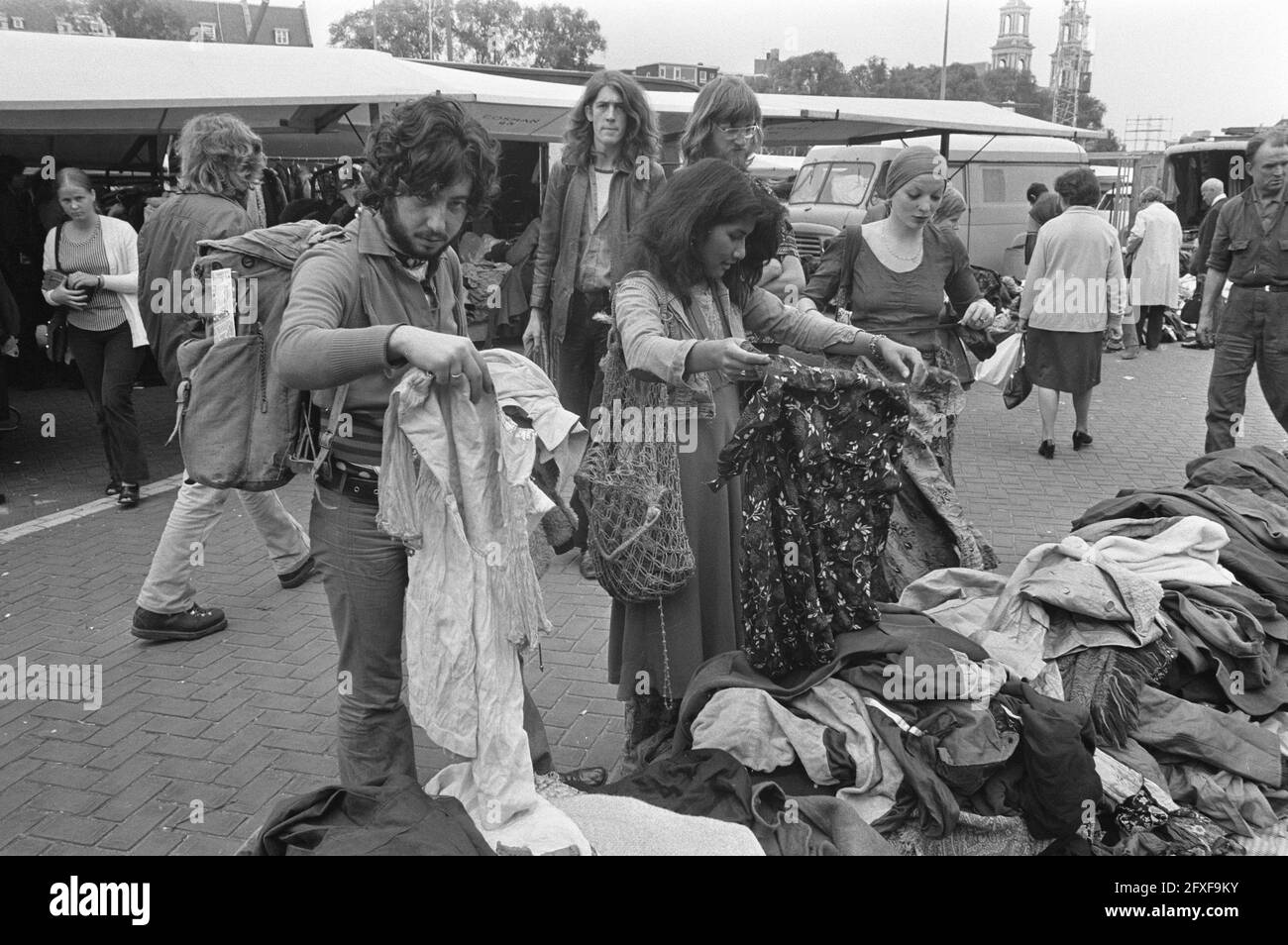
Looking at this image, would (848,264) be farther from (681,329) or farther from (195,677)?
(195,677)

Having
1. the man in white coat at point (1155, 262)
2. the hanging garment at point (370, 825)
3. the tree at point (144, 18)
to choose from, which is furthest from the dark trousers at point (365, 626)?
the tree at point (144, 18)

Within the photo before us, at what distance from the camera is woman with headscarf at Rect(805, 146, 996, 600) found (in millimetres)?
4520

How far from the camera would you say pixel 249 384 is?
3.34 metres

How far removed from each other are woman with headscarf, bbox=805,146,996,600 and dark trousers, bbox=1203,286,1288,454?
2.77 meters

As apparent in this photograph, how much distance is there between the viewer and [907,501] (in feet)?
15.1

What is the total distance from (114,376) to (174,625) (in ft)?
8.09

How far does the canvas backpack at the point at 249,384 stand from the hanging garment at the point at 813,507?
120 cm

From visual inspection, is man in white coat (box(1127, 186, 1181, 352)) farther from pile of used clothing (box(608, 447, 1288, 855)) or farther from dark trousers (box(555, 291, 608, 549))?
pile of used clothing (box(608, 447, 1288, 855))

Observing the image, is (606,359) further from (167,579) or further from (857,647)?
(167,579)

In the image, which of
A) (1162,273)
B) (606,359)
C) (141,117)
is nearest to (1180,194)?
(1162,273)

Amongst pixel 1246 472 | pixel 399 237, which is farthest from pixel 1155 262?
pixel 399 237

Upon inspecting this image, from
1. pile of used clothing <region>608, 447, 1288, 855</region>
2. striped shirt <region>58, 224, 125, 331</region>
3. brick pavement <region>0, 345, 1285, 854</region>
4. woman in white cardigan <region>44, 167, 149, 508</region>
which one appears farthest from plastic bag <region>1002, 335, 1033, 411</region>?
striped shirt <region>58, 224, 125, 331</region>

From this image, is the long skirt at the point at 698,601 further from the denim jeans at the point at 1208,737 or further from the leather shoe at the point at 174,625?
the leather shoe at the point at 174,625

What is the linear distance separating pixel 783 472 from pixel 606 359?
2.23ft
